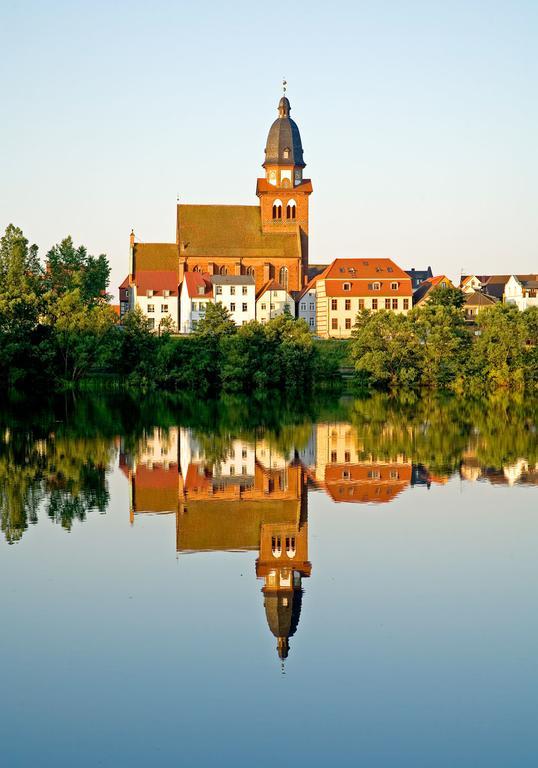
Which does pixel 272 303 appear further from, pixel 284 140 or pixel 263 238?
pixel 284 140

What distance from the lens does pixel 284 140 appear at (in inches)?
3194

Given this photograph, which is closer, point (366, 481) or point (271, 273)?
point (366, 481)

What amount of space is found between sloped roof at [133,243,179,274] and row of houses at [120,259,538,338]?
209 cm

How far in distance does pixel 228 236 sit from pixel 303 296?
8.82 m

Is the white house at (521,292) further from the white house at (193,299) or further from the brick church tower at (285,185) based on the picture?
the white house at (193,299)

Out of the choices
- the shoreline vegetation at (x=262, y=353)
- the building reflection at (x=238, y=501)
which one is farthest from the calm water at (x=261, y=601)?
the shoreline vegetation at (x=262, y=353)

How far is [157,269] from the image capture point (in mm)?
81562

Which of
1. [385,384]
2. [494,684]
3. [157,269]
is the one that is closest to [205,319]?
[385,384]

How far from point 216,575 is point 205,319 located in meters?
45.4

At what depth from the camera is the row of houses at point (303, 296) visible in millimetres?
73812

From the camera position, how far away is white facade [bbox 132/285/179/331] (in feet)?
249

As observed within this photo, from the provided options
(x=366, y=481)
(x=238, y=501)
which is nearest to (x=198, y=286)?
(x=366, y=481)

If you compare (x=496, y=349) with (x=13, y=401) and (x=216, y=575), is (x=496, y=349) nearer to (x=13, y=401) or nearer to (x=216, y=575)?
(x=13, y=401)

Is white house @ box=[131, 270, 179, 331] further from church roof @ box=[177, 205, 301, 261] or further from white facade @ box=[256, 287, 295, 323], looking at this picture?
white facade @ box=[256, 287, 295, 323]
